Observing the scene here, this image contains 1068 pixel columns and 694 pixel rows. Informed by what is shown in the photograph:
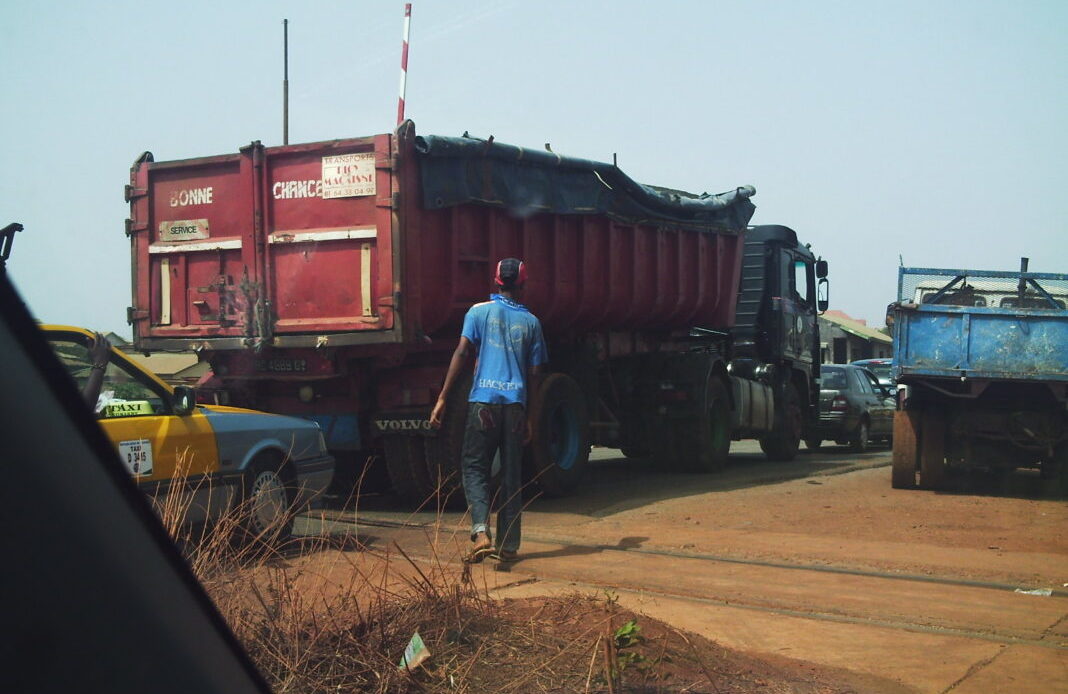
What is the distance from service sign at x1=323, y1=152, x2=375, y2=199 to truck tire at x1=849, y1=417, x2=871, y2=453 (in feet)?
43.6

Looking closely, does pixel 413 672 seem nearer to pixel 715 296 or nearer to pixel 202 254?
pixel 202 254

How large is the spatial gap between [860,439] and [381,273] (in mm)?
13385

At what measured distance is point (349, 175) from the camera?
28.7ft

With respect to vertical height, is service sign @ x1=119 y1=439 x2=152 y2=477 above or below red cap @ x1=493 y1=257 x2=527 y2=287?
below

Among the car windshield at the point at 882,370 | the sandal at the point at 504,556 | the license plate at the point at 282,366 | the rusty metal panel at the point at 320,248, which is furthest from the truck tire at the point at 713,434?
the car windshield at the point at 882,370

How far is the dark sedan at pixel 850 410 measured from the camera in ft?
63.0

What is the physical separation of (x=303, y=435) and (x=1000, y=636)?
4713mm

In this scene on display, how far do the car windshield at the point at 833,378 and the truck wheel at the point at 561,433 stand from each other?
10136 millimetres

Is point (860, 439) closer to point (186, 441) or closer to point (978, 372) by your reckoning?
point (978, 372)

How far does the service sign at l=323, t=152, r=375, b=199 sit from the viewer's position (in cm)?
867

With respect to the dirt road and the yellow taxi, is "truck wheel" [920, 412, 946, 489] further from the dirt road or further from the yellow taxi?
the yellow taxi

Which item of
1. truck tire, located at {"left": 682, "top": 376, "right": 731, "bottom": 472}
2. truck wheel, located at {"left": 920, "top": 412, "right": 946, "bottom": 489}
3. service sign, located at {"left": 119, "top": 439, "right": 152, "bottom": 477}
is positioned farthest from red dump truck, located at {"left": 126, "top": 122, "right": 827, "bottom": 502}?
truck wheel, located at {"left": 920, "top": 412, "right": 946, "bottom": 489}

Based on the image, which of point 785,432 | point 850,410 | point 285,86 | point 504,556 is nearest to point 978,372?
point 785,432

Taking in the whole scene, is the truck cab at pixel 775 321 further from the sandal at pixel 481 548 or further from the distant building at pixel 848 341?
the distant building at pixel 848 341
